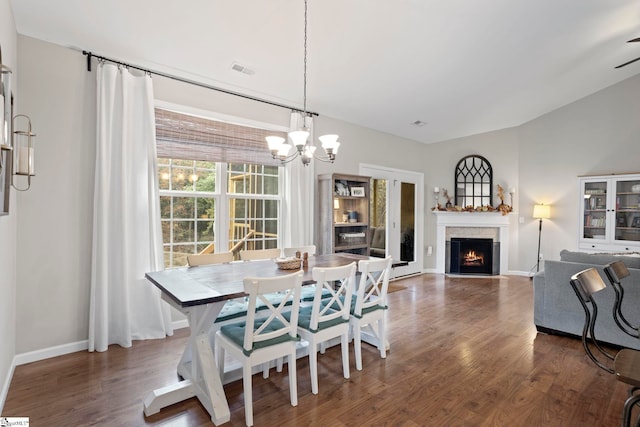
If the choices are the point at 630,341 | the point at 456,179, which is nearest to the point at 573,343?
the point at 630,341

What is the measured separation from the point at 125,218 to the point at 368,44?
3.05m

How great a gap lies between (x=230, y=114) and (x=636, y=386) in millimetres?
3975

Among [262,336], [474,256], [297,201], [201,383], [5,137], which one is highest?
[5,137]

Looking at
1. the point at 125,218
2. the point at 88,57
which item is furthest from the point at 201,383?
the point at 88,57

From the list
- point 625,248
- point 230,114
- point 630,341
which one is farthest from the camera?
point 625,248

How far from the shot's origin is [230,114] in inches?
154

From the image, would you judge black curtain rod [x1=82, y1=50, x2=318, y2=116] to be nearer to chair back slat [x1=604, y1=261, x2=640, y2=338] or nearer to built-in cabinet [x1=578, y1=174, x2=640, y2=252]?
chair back slat [x1=604, y1=261, x2=640, y2=338]

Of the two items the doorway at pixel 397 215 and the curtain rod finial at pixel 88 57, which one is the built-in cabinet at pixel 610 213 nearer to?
the doorway at pixel 397 215

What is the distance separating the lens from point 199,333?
2229 millimetres

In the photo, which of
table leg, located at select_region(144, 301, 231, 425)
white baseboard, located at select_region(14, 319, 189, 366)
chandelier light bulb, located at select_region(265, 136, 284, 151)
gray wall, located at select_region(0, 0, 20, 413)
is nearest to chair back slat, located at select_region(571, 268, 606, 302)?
table leg, located at select_region(144, 301, 231, 425)

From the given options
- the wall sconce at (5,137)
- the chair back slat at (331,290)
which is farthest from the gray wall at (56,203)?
the chair back slat at (331,290)

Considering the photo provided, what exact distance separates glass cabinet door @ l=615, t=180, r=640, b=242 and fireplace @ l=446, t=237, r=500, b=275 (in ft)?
6.17

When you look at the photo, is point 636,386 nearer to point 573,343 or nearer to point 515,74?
point 573,343

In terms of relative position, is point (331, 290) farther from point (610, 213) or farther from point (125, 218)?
point (610, 213)
